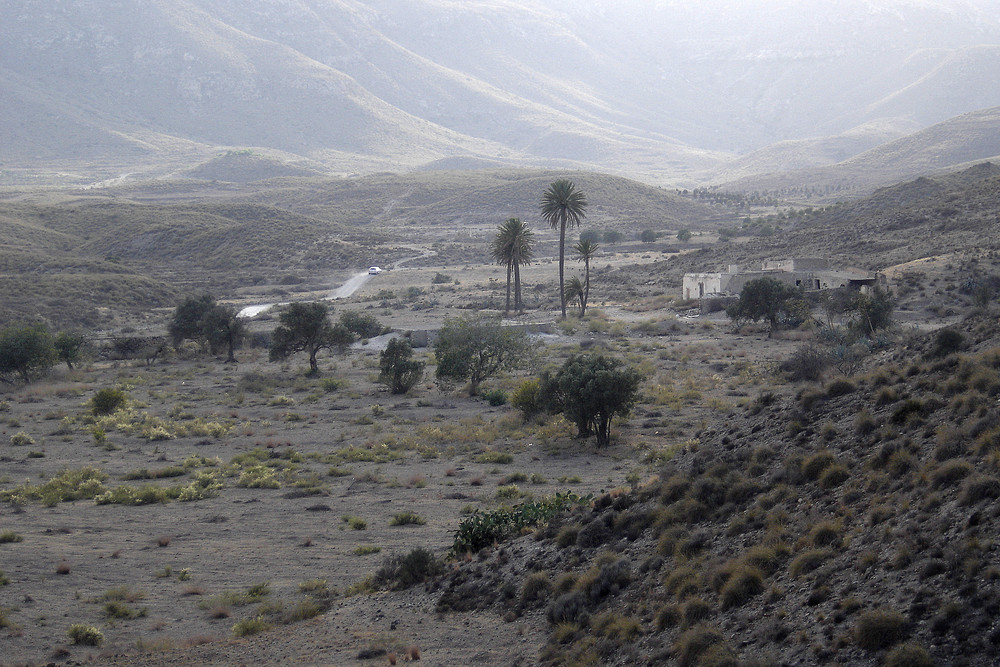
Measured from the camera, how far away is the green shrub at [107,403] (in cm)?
3484

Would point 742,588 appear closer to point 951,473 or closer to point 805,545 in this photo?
point 805,545

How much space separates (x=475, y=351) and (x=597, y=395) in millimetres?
12701

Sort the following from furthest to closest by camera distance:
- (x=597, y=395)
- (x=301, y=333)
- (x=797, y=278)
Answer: (x=797, y=278) < (x=301, y=333) < (x=597, y=395)

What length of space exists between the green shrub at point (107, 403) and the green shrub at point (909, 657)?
107 feet

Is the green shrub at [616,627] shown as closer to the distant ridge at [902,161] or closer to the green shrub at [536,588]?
the green shrub at [536,588]

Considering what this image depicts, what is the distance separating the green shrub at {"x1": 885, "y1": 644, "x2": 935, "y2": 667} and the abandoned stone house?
45278mm

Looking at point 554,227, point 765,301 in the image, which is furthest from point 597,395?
point 554,227

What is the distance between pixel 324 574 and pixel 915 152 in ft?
602

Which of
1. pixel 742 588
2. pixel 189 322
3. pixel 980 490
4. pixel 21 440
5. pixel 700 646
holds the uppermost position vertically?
pixel 189 322

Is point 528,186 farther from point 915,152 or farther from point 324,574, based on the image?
point 324,574

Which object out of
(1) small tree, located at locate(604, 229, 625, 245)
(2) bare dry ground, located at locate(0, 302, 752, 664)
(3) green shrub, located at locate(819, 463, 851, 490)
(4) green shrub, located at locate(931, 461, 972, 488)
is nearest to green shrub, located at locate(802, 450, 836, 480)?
(3) green shrub, located at locate(819, 463, 851, 490)

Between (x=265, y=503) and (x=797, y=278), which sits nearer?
(x=265, y=503)

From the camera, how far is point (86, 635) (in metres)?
14.0

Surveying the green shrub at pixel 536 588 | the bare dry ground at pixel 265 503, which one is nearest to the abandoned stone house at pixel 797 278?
the bare dry ground at pixel 265 503
